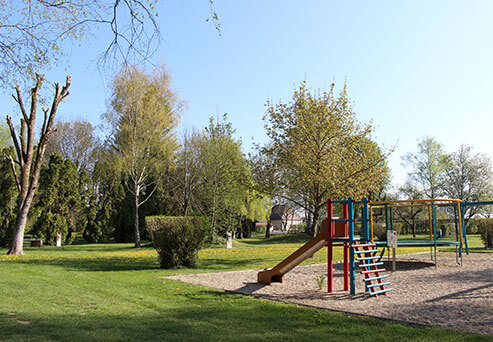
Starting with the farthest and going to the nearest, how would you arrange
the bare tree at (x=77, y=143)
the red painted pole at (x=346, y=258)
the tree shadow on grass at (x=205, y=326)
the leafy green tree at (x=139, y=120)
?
the bare tree at (x=77, y=143) < the leafy green tree at (x=139, y=120) < the red painted pole at (x=346, y=258) < the tree shadow on grass at (x=205, y=326)

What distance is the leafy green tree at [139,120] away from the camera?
24188 millimetres

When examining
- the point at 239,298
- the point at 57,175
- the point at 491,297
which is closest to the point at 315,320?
the point at 239,298

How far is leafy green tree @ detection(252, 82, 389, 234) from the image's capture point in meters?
14.9

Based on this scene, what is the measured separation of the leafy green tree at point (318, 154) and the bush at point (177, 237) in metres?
4.50

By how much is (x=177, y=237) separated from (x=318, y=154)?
6.45 meters

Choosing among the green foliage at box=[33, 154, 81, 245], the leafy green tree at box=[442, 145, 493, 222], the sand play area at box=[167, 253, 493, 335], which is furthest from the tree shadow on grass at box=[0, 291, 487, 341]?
the leafy green tree at box=[442, 145, 493, 222]

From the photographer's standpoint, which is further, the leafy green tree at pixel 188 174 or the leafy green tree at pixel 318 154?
the leafy green tree at pixel 188 174

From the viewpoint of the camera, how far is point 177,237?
1155 centimetres

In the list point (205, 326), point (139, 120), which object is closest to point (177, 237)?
point (205, 326)

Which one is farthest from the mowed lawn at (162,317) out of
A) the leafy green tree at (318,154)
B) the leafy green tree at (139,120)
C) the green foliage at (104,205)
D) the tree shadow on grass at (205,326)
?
the green foliage at (104,205)

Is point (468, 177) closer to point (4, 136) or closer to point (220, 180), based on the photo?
point (220, 180)

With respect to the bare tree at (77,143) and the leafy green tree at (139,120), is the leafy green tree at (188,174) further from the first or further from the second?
the bare tree at (77,143)

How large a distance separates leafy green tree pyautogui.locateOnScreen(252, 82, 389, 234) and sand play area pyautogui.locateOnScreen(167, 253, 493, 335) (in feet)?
12.0

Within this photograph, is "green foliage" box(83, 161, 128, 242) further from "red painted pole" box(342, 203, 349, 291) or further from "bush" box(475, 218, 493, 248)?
"bush" box(475, 218, 493, 248)
